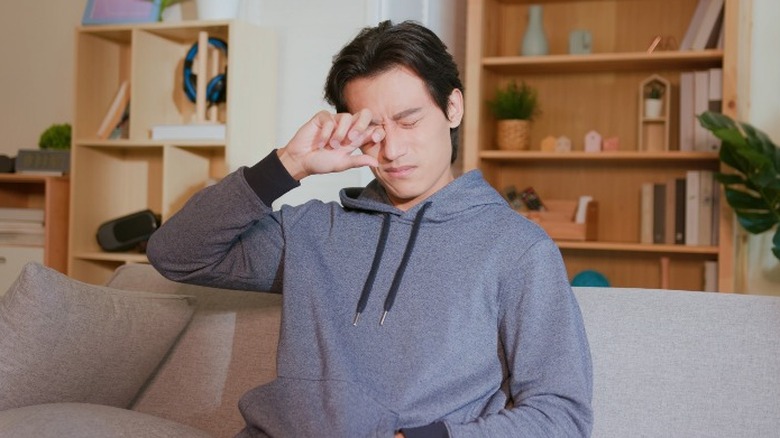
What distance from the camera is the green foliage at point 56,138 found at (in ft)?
13.6

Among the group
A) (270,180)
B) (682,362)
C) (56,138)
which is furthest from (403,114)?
(56,138)

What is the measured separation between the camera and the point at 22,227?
3.94 metres

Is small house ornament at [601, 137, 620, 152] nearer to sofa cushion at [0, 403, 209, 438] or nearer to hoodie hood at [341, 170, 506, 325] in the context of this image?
hoodie hood at [341, 170, 506, 325]

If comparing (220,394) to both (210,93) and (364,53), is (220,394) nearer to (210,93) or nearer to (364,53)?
(364,53)

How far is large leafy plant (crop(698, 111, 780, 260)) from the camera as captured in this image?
3.14m

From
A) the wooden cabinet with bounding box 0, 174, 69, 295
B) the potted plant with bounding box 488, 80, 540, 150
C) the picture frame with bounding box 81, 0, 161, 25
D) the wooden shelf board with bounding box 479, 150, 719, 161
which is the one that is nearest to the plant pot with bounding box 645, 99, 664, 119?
the wooden shelf board with bounding box 479, 150, 719, 161

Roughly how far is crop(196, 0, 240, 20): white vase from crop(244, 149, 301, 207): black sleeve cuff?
2.06 m

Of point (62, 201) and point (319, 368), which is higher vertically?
point (62, 201)

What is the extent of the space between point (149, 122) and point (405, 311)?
8.19ft

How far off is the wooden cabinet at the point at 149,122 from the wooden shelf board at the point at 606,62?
927 millimetres

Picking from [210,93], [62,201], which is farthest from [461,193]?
[62,201]

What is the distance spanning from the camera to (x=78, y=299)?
1.75 meters

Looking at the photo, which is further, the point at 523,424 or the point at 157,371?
the point at 157,371

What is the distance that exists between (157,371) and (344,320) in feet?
1.79
